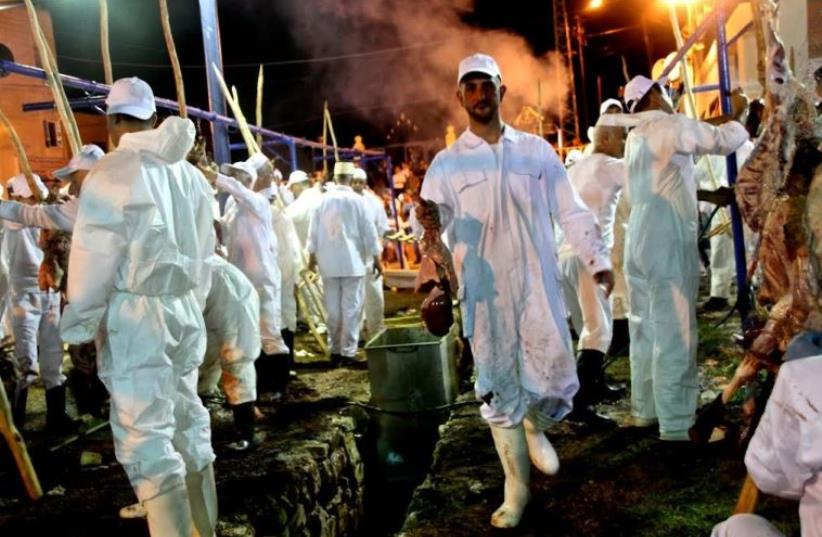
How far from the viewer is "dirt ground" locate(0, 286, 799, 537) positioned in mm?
3781

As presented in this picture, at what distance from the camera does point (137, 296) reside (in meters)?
3.51

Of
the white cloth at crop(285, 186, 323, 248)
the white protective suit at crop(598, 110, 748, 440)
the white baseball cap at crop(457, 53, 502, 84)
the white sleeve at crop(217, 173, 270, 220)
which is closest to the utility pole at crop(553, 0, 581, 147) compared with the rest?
the white cloth at crop(285, 186, 323, 248)

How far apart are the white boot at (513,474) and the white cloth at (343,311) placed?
5696 mm

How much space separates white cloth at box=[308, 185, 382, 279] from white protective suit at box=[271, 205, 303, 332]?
27 centimetres

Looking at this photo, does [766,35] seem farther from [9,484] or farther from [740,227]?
[9,484]

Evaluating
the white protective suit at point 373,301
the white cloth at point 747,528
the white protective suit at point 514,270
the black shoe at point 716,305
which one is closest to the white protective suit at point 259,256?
the white protective suit at point 373,301

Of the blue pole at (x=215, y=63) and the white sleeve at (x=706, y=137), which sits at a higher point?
the blue pole at (x=215, y=63)

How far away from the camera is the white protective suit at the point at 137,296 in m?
3.41

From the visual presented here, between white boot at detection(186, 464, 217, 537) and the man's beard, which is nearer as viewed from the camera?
the man's beard

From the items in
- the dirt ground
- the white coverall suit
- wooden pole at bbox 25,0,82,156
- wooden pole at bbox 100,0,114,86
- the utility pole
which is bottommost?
the dirt ground

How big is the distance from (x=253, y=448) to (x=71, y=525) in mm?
1548

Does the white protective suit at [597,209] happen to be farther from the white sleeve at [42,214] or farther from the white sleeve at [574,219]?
the white sleeve at [42,214]

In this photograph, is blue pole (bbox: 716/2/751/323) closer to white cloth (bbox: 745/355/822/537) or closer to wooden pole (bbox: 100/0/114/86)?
white cloth (bbox: 745/355/822/537)

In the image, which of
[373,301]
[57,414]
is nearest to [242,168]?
[57,414]
